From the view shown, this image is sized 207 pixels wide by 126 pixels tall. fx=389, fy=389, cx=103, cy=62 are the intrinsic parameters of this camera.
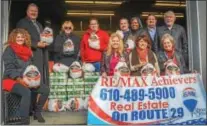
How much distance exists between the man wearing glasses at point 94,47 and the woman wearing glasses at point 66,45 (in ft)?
0.40

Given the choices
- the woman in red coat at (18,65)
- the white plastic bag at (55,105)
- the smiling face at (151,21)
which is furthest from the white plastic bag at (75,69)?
the smiling face at (151,21)

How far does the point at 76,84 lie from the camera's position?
6219 millimetres

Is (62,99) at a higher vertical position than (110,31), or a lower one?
lower

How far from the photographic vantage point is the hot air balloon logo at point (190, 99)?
5.73 meters

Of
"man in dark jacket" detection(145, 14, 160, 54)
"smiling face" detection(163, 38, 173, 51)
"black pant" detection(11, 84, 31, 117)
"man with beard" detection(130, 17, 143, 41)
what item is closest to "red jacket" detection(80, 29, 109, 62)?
"man with beard" detection(130, 17, 143, 41)

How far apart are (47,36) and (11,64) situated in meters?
0.83

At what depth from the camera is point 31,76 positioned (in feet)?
18.8

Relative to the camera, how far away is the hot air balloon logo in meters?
5.73

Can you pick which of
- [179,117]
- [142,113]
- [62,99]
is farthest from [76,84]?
[179,117]

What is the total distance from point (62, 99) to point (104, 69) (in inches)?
33.0

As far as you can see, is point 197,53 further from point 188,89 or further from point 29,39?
point 29,39

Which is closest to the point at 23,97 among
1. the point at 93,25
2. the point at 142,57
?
the point at 93,25

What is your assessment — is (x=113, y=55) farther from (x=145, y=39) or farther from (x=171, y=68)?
(x=171, y=68)

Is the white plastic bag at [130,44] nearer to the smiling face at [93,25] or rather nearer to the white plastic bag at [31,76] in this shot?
the smiling face at [93,25]
